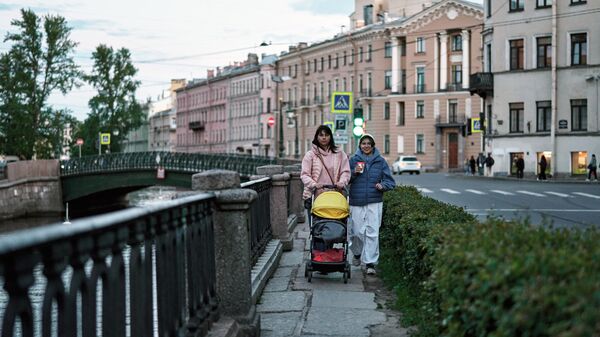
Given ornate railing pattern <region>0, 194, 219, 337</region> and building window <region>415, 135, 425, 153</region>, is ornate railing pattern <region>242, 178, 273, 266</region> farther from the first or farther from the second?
building window <region>415, 135, 425, 153</region>

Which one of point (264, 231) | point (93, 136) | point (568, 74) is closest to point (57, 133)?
point (93, 136)

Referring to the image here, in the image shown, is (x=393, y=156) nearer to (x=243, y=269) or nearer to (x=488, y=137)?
(x=488, y=137)

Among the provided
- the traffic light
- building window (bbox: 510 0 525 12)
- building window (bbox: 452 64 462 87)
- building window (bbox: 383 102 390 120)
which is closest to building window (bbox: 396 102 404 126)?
building window (bbox: 383 102 390 120)

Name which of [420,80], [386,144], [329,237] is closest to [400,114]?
[386,144]

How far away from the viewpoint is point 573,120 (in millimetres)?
55406

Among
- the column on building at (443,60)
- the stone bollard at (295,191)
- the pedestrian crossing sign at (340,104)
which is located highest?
the column on building at (443,60)

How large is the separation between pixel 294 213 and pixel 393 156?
68.7 meters

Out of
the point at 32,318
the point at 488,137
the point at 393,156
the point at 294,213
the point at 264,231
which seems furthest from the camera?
the point at 393,156

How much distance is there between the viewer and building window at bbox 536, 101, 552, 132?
5669cm

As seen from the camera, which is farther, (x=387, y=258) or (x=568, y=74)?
(x=568, y=74)

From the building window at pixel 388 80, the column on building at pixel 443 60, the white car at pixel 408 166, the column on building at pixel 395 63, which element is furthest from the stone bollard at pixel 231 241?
the building window at pixel 388 80

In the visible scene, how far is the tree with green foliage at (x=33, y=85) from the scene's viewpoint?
80.6 meters

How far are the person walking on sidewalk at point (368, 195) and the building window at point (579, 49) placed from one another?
45087mm

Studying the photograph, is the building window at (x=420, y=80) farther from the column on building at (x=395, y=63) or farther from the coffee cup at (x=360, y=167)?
the coffee cup at (x=360, y=167)
